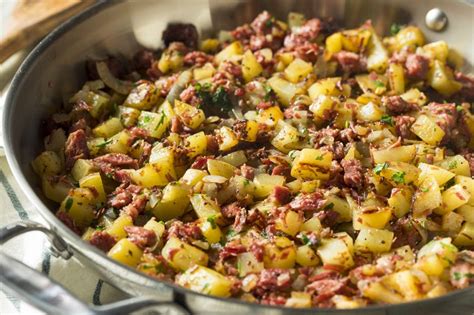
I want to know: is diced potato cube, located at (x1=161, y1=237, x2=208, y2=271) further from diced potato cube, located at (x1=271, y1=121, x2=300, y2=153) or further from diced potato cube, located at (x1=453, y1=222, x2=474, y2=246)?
diced potato cube, located at (x1=453, y1=222, x2=474, y2=246)

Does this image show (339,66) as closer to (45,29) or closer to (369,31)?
(369,31)

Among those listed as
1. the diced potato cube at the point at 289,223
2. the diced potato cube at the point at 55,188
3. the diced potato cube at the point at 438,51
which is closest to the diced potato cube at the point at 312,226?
the diced potato cube at the point at 289,223

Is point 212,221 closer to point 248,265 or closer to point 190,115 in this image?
point 248,265

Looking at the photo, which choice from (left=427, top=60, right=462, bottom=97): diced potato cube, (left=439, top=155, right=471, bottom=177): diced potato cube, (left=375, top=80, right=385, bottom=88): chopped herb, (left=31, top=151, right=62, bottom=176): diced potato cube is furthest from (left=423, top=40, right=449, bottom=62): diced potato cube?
(left=31, top=151, right=62, bottom=176): diced potato cube

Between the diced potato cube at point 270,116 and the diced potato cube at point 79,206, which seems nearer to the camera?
the diced potato cube at point 79,206

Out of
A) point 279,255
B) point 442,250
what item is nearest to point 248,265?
point 279,255

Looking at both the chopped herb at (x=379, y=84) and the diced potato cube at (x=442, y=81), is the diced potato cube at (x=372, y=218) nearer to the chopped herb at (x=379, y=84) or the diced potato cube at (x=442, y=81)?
the chopped herb at (x=379, y=84)
